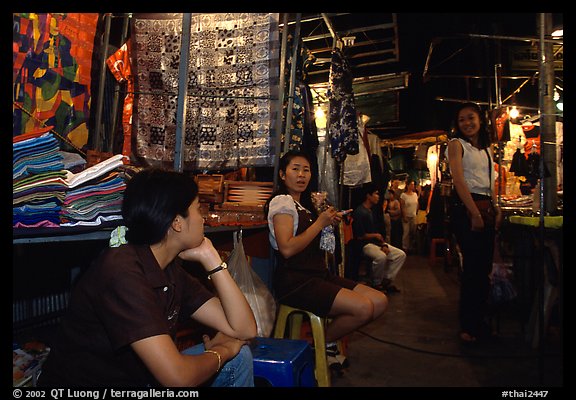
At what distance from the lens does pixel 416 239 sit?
1341cm

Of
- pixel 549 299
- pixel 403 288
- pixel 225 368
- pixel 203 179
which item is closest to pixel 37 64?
pixel 203 179

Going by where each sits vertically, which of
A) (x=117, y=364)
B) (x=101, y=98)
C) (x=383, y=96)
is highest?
(x=383, y=96)

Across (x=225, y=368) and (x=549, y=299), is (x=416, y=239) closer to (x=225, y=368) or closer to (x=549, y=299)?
(x=549, y=299)

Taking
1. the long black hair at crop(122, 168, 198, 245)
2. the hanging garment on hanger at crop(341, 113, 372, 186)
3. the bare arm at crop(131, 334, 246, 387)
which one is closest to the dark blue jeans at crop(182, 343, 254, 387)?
the bare arm at crop(131, 334, 246, 387)

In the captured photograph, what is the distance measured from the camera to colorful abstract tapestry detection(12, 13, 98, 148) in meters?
3.18

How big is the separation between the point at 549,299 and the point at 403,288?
376 cm

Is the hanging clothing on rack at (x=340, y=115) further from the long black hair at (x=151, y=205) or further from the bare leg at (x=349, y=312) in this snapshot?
the long black hair at (x=151, y=205)

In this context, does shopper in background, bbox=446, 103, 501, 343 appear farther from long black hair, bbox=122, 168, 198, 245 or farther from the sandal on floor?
long black hair, bbox=122, 168, 198, 245

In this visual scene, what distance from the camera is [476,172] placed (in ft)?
14.1

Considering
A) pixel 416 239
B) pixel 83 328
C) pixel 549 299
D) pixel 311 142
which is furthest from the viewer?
pixel 416 239

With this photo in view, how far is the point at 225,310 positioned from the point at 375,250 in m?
5.60

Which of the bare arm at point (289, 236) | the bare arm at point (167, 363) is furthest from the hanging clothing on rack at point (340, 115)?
the bare arm at point (167, 363)

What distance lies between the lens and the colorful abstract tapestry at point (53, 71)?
3.18 metres

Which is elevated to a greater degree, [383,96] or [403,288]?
[383,96]
